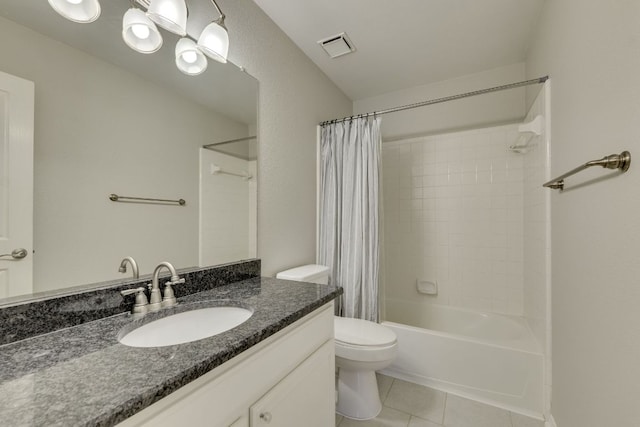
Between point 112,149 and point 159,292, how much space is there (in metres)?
0.52

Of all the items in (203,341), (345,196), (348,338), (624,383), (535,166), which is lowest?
(348,338)

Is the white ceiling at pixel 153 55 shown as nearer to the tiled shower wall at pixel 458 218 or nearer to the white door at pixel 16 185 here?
the white door at pixel 16 185

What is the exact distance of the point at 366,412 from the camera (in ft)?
5.05

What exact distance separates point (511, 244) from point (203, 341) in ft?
7.88

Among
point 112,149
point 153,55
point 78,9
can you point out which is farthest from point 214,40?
point 112,149

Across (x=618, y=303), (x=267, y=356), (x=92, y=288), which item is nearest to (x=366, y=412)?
(x=267, y=356)

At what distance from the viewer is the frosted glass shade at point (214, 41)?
3.87 feet

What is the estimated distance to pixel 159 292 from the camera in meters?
0.96

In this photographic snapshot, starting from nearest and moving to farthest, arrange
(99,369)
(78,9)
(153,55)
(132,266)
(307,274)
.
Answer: (99,369) < (78,9) < (132,266) < (153,55) < (307,274)

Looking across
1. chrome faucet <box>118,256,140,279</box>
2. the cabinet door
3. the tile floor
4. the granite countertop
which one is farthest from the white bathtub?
chrome faucet <box>118,256,140,279</box>

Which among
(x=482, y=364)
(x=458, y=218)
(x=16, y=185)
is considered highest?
(x=16, y=185)

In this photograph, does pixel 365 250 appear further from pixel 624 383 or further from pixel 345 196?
pixel 624 383

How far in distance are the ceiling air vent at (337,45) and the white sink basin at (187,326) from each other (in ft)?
5.98

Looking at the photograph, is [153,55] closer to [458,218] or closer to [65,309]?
[65,309]
